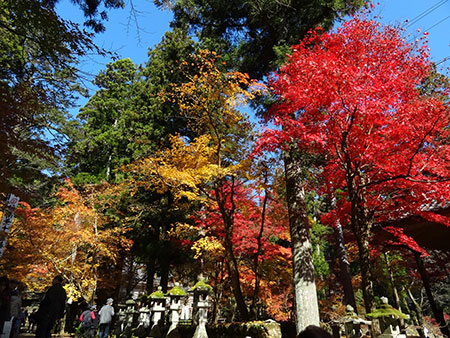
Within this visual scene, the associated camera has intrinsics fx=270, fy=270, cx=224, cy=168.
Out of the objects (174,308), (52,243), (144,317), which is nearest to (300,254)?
(174,308)

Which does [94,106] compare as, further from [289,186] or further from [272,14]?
[289,186]

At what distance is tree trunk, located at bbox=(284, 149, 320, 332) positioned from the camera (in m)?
6.01

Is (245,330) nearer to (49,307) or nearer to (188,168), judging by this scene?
(49,307)

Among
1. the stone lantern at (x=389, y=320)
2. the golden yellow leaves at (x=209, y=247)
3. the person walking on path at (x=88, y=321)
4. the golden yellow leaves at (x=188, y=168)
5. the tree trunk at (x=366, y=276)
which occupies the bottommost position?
the person walking on path at (x=88, y=321)

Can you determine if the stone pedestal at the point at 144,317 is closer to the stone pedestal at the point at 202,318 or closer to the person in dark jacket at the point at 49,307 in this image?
the stone pedestal at the point at 202,318

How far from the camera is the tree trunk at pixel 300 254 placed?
6.01 meters

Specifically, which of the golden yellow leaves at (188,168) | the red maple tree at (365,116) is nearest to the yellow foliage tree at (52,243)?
the golden yellow leaves at (188,168)

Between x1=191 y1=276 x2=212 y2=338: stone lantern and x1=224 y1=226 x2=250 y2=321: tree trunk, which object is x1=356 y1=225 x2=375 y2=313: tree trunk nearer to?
x1=224 y1=226 x2=250 y2=321: tree trunk

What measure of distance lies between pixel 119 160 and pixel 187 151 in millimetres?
8240

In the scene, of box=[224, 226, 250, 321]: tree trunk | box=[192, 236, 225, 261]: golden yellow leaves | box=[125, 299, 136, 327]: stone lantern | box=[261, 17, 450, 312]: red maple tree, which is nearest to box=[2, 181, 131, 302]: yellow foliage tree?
box=[125, 299, 136, 327]: stone lantern

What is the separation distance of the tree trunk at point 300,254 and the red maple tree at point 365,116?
0.76 metres

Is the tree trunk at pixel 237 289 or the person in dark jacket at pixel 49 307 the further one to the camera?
the tree trunk at pixel 237 289

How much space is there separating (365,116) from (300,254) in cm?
367

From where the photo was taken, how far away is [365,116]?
6.42m
